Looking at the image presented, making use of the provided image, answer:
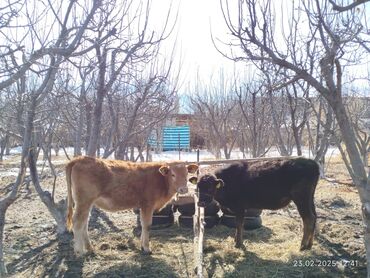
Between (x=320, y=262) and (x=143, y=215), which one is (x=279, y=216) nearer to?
(x=320, y=262)

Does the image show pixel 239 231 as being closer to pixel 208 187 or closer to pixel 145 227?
pixel 208 187

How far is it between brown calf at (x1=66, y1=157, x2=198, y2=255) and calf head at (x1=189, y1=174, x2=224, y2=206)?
0.28 metres

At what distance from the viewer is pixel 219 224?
7.71 metres

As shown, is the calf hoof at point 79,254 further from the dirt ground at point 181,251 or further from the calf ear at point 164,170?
the calf ear at point 164,170

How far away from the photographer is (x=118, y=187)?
6.38 m

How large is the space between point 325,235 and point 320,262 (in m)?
1.41

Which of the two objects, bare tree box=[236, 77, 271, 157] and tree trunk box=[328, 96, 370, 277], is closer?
tree trunk box=[328, 96, 370, 277]

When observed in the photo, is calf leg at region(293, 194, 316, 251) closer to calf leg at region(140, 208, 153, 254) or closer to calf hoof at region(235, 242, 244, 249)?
calf hoof at region(235, 242, 244, 249)

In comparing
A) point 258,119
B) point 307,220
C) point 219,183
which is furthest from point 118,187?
point 258,119

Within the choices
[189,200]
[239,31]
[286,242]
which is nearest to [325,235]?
[286,242]

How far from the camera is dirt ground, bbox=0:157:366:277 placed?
5.38m
